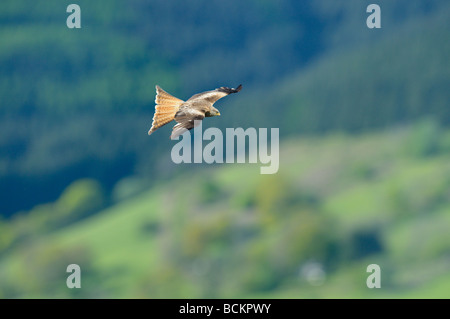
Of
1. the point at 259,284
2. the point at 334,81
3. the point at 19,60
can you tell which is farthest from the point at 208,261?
the point at 19,60

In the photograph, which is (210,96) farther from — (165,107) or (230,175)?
(230,175)

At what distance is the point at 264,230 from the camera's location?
260 ft

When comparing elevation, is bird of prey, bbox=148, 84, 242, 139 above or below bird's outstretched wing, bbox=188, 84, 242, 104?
below

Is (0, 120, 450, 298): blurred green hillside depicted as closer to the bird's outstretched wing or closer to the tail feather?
the bird's outstretched wing

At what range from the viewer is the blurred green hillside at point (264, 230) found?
74.8m

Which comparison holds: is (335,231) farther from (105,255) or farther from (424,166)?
(105,255)

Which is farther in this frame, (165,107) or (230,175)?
(230,175)

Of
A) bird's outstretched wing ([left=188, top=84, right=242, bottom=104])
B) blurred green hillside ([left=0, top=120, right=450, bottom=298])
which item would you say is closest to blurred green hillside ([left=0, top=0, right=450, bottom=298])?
blurred green hillside ([left=0, top=120, right=450, bottom=298])

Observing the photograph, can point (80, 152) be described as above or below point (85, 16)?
below

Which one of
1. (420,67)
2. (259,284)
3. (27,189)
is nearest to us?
(259,284)

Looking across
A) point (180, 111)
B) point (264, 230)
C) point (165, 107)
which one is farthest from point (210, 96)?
point (264, 230)

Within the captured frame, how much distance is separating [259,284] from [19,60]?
39.1 meters

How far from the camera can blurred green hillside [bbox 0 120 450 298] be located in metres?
74.8

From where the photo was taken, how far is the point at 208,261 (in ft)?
258
